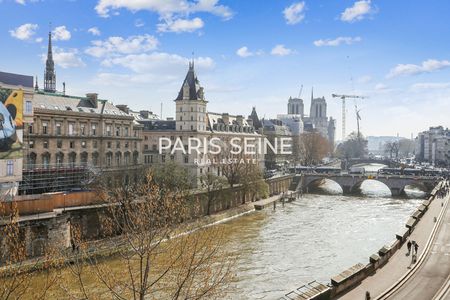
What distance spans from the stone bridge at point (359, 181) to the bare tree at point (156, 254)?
Answer: 52423mm

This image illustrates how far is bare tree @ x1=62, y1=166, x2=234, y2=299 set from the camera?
23125 mm

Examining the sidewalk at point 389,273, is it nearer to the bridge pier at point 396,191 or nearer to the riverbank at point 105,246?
the riverbank at point 105,246

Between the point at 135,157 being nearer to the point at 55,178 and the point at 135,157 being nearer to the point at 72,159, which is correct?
the point at 72,159

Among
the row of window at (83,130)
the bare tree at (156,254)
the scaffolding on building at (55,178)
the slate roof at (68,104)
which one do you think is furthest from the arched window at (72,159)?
the bare tree at (156,254)

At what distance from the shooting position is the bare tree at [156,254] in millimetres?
23125

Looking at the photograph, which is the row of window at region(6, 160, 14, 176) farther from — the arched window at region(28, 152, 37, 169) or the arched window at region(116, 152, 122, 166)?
the arched window at region(116, 152, 122, 166)

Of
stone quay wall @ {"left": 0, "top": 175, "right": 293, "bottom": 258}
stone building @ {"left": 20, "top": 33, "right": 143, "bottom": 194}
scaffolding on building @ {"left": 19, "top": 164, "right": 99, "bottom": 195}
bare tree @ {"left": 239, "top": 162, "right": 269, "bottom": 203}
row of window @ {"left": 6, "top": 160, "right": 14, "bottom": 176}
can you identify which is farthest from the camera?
bare tree @ {"left": 239, "top": 162, "right": 269, "bottom": 203}

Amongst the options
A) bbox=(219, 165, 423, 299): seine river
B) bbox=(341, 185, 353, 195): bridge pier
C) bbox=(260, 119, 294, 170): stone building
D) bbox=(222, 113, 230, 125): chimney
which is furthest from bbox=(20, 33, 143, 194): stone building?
bbox=(260, 119, 294, 170): stone building

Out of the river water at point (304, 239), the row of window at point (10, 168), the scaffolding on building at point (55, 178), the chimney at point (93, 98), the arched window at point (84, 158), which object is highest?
the chimney at point (93, 98)

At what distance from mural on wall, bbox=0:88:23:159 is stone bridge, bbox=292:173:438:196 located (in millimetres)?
71457

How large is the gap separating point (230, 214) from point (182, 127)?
93.1 feet

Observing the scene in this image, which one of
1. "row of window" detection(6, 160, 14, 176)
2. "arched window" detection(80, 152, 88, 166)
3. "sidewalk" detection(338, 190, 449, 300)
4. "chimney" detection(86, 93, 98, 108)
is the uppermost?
"chimney" detection(86, 93, 98, 108)

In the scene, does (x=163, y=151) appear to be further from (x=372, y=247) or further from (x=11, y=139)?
(x=372, y=247)

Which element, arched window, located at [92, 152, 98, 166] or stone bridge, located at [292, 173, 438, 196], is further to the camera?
stone bridge, located at [292, 173, 438, 196]
